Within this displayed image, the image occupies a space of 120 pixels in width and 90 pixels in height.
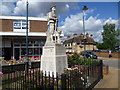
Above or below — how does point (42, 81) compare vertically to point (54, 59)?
below

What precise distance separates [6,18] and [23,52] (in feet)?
18.1

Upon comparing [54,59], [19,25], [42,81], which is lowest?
[42,81]

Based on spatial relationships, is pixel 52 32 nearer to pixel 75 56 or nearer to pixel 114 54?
pixel 75 56

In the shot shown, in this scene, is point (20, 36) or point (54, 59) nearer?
point (54, 59)

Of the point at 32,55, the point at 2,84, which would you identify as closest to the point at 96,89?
the point at 2,84

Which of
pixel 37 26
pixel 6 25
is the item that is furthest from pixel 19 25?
pixel 37 26

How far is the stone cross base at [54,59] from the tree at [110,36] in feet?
134

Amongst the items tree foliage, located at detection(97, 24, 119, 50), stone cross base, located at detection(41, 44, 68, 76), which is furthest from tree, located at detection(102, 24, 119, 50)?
stone cross base, located at detection(41, 44, 68, 76)

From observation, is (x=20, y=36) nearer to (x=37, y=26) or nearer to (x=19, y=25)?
(x=19, y=25)

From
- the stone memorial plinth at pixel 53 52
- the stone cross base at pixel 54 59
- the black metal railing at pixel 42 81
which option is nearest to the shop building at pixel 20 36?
the stone memorial plinth at pixel 53 52

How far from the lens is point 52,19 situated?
765 centimetres

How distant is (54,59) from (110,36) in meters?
41.4

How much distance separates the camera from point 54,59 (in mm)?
6641

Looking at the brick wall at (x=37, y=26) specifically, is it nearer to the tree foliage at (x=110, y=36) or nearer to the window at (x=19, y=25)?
the window at (x=19, y=25)
